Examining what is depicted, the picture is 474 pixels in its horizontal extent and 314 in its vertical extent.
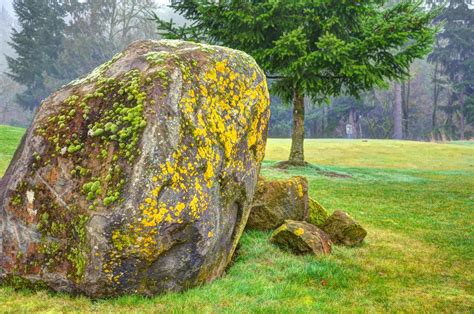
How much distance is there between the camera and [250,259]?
671cm

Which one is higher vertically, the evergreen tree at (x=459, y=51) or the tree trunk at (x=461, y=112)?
the evergreen tree at (x=459, y=51)

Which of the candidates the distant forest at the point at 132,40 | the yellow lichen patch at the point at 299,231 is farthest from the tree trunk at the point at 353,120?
the yellow lichen patch at the point at 299,231

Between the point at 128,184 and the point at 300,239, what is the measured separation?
10.7ft

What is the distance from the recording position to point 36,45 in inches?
2279

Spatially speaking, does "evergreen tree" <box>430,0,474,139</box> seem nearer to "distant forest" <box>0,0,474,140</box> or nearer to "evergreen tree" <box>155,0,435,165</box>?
"distant forest" <box>0,0,474,140</box>

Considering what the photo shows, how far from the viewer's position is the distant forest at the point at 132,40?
5766 cm

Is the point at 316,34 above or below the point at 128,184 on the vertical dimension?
above

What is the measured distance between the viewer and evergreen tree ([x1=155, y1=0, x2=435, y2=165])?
1939 centimetres

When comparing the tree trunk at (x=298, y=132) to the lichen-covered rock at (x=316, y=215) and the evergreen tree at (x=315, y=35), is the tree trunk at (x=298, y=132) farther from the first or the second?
the lichen-covered rock at (x=316, y=215)

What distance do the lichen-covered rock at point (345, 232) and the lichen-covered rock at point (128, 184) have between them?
276cm

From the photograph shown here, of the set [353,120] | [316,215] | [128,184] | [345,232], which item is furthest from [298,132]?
[353,120]

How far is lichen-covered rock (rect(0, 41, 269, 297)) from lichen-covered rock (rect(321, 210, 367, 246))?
2755mm

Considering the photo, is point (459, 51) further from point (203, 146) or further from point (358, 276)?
point (203, 146)

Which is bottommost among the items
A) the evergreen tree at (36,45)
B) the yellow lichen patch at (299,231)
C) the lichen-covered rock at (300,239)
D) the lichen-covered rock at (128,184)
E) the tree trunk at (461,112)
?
the lichen-covered rock at (300,239)
